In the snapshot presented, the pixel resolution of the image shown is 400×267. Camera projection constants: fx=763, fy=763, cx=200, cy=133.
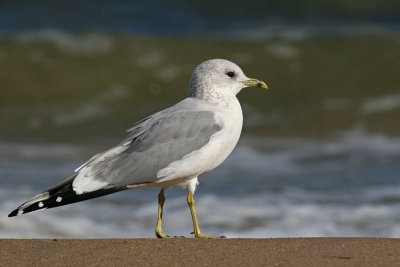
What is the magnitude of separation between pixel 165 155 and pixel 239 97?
733 cm

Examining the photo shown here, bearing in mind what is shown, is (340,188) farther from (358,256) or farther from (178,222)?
(358,256)

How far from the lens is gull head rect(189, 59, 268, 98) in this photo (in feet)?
15.5

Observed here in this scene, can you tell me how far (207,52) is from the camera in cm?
1339

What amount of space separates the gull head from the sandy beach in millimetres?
1099

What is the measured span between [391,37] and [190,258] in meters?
10.9

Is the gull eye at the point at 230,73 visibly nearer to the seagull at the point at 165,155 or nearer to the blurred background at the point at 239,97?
the seagull at the point at 165,155

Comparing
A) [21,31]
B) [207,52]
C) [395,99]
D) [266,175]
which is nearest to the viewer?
[266,175]

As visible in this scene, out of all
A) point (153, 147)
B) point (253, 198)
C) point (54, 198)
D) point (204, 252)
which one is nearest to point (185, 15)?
point (253, 198)

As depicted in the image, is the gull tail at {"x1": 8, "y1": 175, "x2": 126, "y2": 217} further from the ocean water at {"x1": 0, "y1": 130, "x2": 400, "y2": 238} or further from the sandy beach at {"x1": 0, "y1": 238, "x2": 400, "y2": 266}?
the ocean water at {"x1": 0, "y1": 130, "x2": 400, "y2": 238}

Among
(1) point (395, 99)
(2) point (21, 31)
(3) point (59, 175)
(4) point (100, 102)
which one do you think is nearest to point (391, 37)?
(1) point (395, 99)

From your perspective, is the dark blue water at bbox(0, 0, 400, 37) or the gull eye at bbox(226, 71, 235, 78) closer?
the gull eye at bbox(226, 71, 235, 78)

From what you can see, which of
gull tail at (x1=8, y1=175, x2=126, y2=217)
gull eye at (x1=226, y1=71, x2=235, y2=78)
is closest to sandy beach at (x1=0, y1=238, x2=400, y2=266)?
gull tail at (x1=8, y1=175, x2=126, y2=217)

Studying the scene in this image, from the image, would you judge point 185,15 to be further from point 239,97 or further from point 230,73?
point 230,73

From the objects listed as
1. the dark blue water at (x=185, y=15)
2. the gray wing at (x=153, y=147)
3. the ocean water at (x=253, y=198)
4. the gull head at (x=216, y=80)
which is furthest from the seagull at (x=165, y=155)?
the dark blue water at (x=185, y=15)
